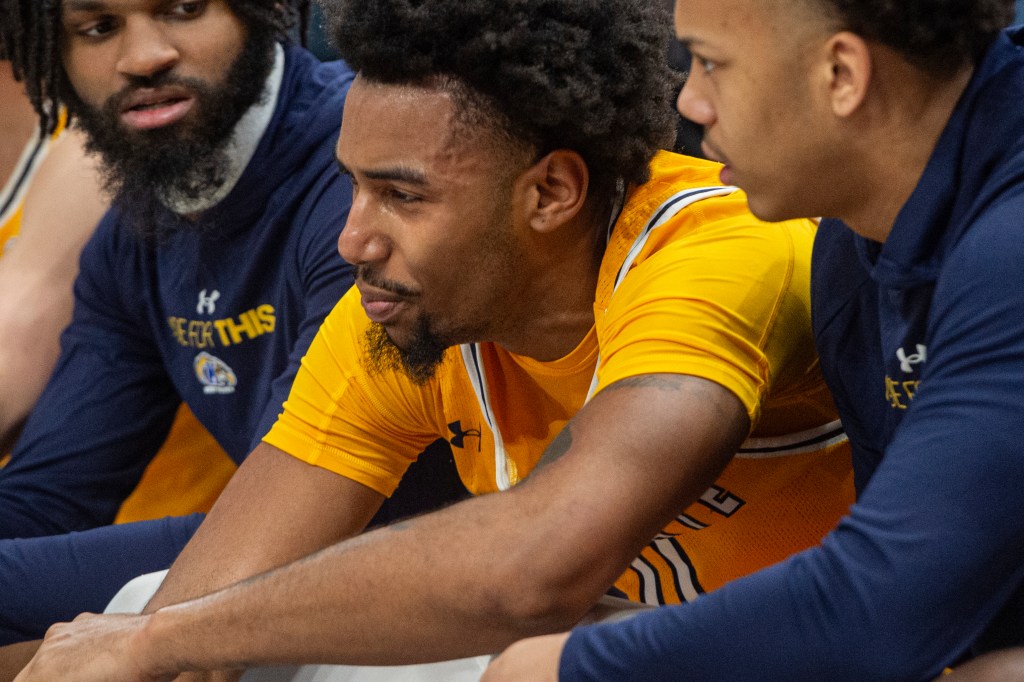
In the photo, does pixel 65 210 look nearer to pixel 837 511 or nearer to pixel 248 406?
pixel 248 406

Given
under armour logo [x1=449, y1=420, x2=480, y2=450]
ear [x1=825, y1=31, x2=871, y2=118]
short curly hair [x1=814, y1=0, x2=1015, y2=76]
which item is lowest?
under armour logo [x1=449, y1=420, x2=480, y2=450]

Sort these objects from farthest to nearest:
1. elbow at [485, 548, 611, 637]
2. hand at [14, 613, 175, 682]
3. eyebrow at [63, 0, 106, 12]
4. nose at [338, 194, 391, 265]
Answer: eyebrow at [63, 0, 106, 12], nose at [338, 194, 391, 265], hand at [14, 613, 175, 682], elbow at [485, 548, 611, 637]

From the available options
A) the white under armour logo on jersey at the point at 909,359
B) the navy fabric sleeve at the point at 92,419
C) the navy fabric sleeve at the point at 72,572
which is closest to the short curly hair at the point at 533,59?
the white under armour logo on jersey at the point at 909,359

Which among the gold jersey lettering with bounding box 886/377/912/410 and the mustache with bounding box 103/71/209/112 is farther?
the mustache with bounding box 103/71/209/112

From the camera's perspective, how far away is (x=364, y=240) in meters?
1.56

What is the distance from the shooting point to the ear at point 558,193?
1.57 m

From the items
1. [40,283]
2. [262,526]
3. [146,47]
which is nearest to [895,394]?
[262,526]

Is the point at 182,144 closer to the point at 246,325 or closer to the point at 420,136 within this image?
the point at 246,325

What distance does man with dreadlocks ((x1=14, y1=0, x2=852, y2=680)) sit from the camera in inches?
51.0

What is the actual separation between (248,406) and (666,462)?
3.70 ft

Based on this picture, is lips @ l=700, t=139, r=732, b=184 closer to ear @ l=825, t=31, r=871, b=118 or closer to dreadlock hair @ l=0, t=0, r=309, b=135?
ear @ l=825, t=31, r=871, b=118

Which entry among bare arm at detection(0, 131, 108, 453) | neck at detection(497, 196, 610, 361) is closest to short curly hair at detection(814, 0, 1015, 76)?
neck at detection(497, 196, 610, 361)

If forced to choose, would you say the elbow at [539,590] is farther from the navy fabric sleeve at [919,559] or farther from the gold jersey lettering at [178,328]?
the gold jersey lettering at [178,328]

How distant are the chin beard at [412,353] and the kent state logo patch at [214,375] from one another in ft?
2.10
